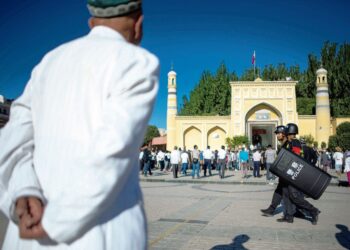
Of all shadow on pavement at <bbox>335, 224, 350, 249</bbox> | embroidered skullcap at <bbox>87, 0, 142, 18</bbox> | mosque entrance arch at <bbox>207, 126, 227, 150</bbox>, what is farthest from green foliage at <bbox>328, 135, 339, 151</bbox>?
embroidered skullcap at <bbox>87, 0, 142, 18</bbox>

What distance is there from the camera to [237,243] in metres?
4.73

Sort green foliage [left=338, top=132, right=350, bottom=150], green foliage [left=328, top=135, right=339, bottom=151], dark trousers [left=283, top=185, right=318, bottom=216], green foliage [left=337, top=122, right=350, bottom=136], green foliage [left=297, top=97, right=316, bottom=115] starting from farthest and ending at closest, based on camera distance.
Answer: green foliage [left=297, top=97, right=316, bottom=115], green foliage [left=337, top=122, right=350, bottom=136], green foliage [left=328, top=135, right=339, bottom=151], green foliage [left=338, top=132, right=350, bottom=150], dark trousers [left=283, top=185, right=318, bottom=216]

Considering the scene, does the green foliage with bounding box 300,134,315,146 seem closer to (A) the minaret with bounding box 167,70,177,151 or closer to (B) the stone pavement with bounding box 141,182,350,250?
(A) the minaret with bounding box 167,70,177,151

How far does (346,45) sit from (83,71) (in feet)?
147

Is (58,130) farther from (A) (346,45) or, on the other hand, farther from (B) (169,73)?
(A) (346,45)

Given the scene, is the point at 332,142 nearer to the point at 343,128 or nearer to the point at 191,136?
the point at 343,128

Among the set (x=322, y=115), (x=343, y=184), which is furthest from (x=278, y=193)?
(x=322, y=115)

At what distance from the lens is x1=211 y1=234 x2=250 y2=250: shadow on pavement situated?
14.7 feet

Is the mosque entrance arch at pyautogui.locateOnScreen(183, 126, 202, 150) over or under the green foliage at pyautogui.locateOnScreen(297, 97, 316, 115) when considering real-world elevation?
under

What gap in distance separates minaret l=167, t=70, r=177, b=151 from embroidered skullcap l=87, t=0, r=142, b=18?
34.1 m

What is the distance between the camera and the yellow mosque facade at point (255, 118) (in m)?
33.8

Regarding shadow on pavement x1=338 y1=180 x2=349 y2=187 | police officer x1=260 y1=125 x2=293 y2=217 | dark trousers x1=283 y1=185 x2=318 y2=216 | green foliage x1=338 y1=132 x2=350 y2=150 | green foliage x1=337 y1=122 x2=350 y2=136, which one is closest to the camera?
dark trousers x1=283 y1=185 x2=318 y2=216

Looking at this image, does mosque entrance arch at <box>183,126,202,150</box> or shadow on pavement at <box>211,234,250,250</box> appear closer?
shadow on pavement at <box>211,234,250,250</box>

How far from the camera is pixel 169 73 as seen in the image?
122ft
